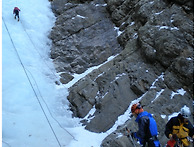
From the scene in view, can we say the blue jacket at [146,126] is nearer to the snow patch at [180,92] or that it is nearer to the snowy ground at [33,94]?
the snowy ground at [33,94]

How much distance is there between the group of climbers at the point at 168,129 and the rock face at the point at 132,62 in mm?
2405

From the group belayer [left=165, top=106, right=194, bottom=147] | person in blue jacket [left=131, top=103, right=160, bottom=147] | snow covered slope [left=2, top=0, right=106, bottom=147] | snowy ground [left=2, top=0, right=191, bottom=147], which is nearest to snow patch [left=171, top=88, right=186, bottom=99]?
snowy ground [left=2, top=0, right=191, bottom=147]

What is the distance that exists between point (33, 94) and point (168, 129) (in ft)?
21.2

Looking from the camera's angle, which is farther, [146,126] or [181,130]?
[181,130]

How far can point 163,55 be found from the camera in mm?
8898

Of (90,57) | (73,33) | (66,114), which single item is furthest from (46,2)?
(66,114)

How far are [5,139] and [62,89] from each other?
156 inches

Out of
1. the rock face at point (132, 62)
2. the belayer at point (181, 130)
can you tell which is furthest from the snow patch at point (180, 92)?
the belayer at point (181, 130)

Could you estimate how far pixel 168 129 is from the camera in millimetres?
4449

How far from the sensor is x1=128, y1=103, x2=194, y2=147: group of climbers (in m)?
4.10

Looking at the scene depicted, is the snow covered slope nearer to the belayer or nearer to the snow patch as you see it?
the snow patch

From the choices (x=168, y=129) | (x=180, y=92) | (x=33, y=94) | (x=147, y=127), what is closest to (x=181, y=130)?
(x=168, y=129)

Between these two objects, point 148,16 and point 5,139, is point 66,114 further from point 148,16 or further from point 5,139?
point 148,16

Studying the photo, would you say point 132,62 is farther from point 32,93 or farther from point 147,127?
point 147,127
